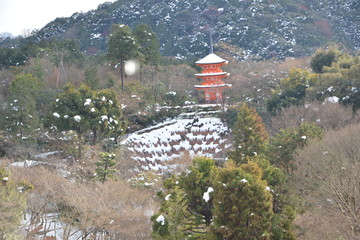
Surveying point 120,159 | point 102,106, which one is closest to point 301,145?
point 120,159

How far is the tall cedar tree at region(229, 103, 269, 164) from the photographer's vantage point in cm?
1939

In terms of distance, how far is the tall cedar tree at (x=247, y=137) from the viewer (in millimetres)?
19391

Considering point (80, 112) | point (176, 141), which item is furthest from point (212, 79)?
point (80, 112)

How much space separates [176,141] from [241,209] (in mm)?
19146

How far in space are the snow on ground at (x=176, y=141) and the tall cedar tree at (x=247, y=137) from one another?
5229 mm

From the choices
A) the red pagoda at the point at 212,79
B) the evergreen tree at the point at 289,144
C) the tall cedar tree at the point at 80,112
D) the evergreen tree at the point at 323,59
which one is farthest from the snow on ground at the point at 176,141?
the evergreen tree at the point at 323,59

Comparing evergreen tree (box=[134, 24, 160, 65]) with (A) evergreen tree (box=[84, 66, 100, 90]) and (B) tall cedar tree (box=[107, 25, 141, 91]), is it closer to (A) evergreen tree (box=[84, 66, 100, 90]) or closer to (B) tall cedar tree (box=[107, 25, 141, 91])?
(B) tall cedar tree (box=[107, 25, 141, 91])

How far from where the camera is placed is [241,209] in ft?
33.2

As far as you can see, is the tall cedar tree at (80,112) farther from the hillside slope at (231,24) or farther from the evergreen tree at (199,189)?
the hillside slope at (231,24)

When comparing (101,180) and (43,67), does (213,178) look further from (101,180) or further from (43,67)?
A: (43,67)

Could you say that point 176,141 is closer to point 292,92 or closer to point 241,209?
point 292,92

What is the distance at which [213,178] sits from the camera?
38.1ft

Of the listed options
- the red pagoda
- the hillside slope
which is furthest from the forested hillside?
the red pagoda

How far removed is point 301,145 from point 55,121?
44.4ft
